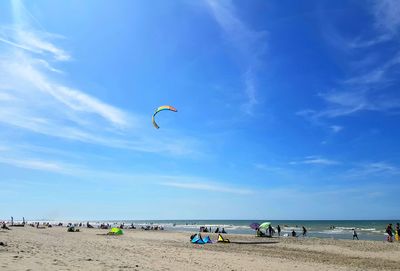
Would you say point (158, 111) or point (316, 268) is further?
point (158, 111)

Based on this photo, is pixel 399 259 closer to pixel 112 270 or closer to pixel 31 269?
pixel 112 270

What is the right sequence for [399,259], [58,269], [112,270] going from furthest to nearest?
[399,259], [112,270], [58,269]

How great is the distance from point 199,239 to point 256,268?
1547cm

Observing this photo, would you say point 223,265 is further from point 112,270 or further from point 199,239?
point 199,239

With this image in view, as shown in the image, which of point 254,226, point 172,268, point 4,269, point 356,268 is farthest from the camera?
point 254,226

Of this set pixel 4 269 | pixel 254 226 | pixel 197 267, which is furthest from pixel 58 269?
pixel 254 226

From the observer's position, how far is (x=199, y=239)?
29.0 meters

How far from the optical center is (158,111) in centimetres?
2666

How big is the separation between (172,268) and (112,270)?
2821 mm

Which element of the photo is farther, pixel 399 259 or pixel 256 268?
pixel 399 259

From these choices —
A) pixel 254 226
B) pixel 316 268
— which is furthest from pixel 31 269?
pixel 254 226

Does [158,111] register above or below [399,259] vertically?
above

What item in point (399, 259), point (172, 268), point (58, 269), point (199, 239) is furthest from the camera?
point (199, 239)

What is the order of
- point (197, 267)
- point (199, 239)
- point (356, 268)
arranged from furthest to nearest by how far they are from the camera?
point (199, 239) < point (356, 268) < point (197, 267)
